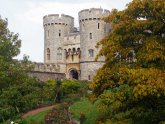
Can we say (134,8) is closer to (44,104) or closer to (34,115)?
(34,115)

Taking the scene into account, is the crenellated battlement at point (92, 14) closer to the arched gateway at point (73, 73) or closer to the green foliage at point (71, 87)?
the arched gateway at point (73, 73)

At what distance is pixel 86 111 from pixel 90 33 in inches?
1002

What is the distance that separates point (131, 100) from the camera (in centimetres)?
1431

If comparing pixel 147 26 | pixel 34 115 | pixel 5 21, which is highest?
pixel 5 21

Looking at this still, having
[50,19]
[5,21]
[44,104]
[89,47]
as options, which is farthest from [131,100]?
[50,19]

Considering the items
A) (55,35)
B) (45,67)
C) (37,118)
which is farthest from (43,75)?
(37,118)

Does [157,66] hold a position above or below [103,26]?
below

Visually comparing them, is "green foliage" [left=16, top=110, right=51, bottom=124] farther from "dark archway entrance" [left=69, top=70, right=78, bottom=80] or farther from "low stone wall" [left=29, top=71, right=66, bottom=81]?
"dark archway entrance" [left=69, top=70, right=78, bottom=80]

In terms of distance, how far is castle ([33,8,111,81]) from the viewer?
153 ft

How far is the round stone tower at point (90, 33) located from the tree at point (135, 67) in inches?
1187

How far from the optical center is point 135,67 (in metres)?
14.7

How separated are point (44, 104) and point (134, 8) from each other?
46.8ft

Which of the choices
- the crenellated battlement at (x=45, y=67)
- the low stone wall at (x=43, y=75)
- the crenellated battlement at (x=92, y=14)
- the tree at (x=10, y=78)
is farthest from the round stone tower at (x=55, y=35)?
the tree at (x=10, y=78)

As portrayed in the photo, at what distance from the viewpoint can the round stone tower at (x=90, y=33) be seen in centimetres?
4665
